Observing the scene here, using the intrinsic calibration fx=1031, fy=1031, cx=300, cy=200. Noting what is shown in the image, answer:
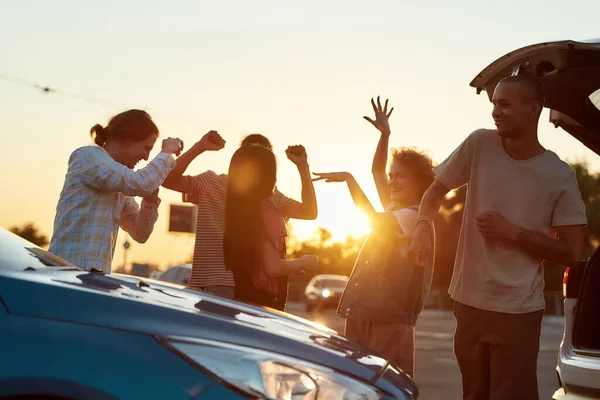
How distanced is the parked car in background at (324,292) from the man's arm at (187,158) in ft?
127

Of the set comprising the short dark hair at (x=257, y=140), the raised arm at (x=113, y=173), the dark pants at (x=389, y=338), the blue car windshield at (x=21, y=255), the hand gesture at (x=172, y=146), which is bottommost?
the dark pants at (x=389, y=338)

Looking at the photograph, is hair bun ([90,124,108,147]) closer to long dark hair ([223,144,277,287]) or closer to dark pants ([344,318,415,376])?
long dark hair ([223,144,277,287])

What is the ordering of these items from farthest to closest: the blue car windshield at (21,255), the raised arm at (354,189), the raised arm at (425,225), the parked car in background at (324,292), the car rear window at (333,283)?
the car rear window at (333,283) → the parked car in background at (324,292) → the raised arm at (354,189) → the raised arm at (425,225) → the blue car windshield at (21,255)

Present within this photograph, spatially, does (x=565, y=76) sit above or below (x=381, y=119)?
above

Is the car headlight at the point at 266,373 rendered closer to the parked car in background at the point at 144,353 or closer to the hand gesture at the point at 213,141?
the parked car in background at the point at 144,353

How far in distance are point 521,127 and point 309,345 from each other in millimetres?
2160

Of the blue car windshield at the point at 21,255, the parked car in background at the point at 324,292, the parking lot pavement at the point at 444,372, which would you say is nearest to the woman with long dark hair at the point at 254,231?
the blue car windshield at the point at 21,255

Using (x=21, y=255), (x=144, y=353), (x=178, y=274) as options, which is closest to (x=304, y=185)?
(x=21, y=255)

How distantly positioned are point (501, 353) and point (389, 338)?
0.70 m

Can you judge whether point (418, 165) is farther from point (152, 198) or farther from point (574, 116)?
point (152, 198)

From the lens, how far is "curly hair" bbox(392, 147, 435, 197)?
5539 millimetres

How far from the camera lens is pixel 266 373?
280cm

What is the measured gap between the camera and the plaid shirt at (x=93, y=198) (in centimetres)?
498

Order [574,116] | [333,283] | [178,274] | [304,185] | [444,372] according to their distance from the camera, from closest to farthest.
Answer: [574,116]
[304,185]
[444,372]
[178,274]
[333,283]
